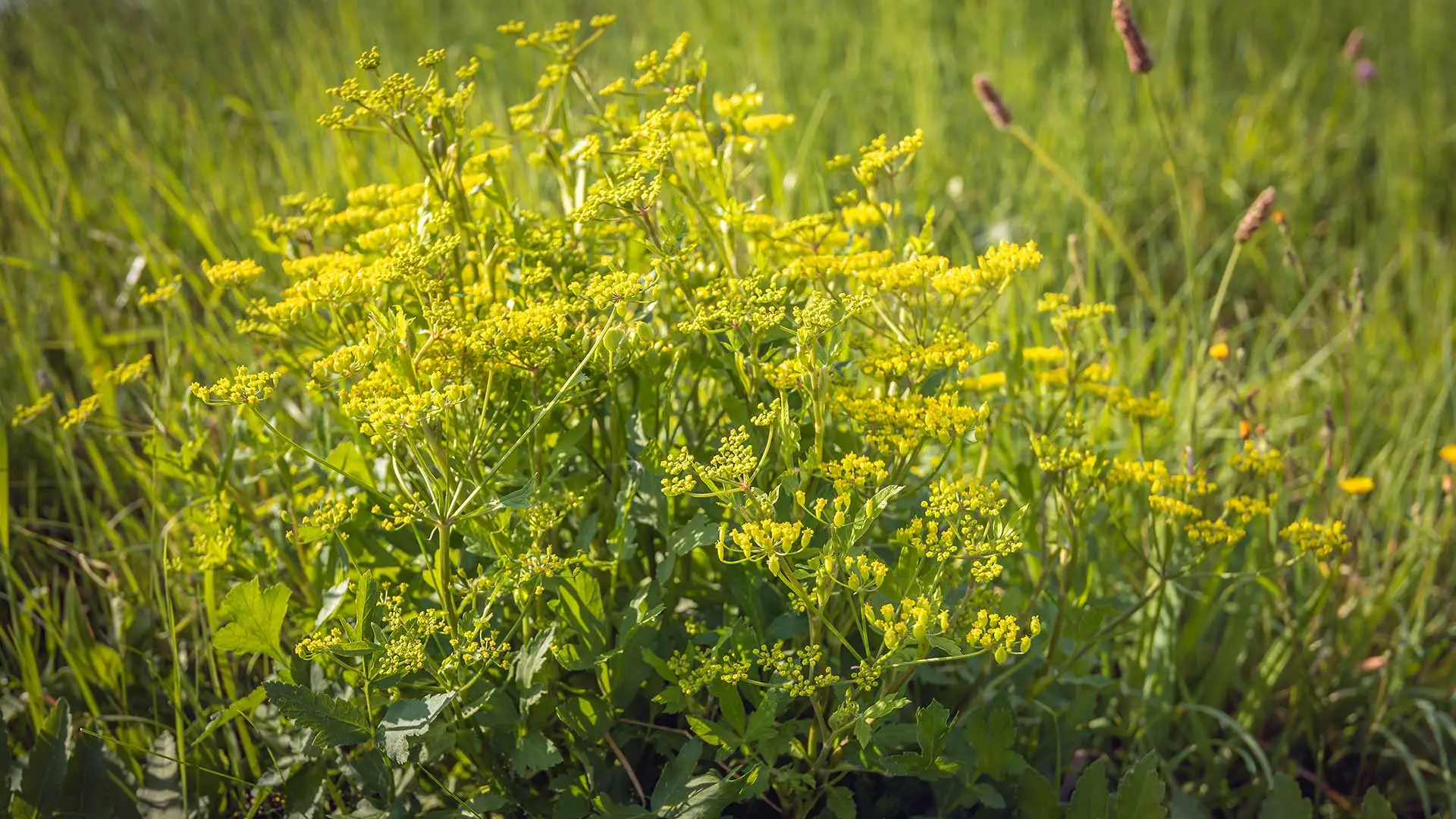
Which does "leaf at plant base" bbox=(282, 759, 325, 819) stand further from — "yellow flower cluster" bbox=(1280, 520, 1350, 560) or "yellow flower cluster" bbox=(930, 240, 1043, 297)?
"yellow flower cluster" bbox=(1280, 520, 1350, 560)

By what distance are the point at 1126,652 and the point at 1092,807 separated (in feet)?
1.86

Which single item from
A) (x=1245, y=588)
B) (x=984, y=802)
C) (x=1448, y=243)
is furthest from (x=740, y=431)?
(x=1448, y=243)

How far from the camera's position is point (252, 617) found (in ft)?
4.50

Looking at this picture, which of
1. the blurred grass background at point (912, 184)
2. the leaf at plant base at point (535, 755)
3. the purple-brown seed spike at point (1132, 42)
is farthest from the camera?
the blurred grass background at point (912, 184)

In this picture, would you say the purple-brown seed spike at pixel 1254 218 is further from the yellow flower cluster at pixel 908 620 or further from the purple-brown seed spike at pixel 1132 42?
the yellow flower cluster at pixel 908 620

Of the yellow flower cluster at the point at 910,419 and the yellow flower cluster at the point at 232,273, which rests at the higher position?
the yellow flower cluster at the point at 232,273

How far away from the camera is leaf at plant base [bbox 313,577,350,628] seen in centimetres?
140

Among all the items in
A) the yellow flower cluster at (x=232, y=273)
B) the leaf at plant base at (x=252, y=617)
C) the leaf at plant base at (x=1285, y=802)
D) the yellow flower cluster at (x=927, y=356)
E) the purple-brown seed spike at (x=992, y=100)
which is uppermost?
the yellow flower cluster at (x=232, y=273)

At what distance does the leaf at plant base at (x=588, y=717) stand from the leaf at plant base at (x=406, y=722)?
0.17m

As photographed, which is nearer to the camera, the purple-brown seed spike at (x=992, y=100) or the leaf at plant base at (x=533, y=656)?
the leaf at plant base at (x=533, y=656)

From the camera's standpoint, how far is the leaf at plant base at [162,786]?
1.64 meters

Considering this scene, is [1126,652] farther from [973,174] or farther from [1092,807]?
[973,174]

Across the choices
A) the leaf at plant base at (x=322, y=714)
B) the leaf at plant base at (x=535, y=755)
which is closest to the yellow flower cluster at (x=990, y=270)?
the leaf at plant base at (x=535, y=755)

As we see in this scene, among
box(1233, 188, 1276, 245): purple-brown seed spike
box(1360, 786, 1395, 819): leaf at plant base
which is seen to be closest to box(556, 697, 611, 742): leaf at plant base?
box(1360, 786, 1395, 819): leaf at plant base
